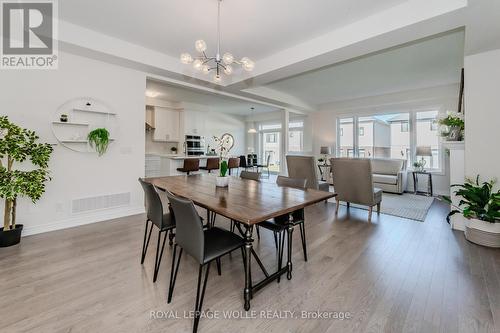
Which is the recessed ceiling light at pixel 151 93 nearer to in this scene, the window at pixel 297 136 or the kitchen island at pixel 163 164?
the kitchen island at pixel 163 164

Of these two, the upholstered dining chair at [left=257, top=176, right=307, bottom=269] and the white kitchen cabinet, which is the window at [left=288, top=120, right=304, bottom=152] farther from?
the upholstered dining chair at [left=257, top=176, right=307, bottom=269]

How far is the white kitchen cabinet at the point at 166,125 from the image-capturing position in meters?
7.41

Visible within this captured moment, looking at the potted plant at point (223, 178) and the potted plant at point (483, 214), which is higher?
the potted plant at point (223, 178)

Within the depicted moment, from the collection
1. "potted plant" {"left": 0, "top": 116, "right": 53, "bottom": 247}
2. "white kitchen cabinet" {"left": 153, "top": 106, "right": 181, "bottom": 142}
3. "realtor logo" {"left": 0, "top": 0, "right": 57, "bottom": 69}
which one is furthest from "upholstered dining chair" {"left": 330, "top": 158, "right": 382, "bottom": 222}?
"white kitchen cabinet" {"left": 153, "top": 106, "right": 181, "bottom": 142}

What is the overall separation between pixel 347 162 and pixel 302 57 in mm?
1898

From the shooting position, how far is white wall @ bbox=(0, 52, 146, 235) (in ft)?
9.95

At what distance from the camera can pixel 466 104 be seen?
310 cm

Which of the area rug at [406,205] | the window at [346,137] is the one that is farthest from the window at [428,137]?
the window at [346,137]

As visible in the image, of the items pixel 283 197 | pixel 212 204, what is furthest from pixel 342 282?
pixel 212 204

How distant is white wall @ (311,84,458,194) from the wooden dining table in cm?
573

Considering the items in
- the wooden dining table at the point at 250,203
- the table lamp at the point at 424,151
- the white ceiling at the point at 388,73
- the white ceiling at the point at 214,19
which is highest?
the white ceiling at the point at 388,73

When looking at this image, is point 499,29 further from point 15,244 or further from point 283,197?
point 15,244

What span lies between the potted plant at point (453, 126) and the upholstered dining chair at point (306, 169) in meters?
2.05

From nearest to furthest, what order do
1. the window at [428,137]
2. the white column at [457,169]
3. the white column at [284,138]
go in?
1. the white column at [457,169]
2. the window at [428,137]
3. the white column at [284,138]
